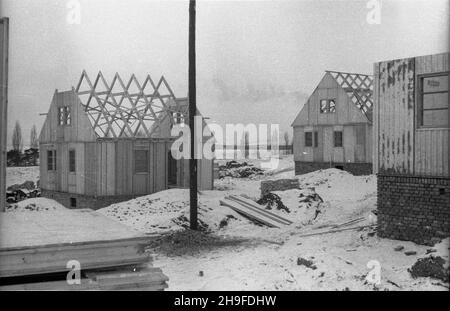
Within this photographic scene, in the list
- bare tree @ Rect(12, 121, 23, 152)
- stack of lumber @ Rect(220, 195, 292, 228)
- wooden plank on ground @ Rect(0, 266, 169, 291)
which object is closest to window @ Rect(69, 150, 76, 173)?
stack of lumber @ Rect(220, 195, 292, 228)

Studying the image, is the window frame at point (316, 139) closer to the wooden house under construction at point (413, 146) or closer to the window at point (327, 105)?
the window at point (327, 105)

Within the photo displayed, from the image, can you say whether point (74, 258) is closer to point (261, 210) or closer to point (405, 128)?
point (405, 128)

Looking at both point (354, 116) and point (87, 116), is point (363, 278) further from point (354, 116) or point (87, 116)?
point (354, 116)

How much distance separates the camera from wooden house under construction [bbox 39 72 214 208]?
67.3 ft

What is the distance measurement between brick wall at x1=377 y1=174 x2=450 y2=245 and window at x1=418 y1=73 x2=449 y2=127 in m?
1.43

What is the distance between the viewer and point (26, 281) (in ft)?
28.7

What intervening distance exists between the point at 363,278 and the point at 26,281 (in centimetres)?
619

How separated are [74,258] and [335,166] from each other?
26.0m

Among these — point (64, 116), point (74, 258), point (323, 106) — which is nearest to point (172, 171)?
point (64, 116)

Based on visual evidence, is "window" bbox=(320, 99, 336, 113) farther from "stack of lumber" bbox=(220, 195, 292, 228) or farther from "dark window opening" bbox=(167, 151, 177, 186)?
"stack of lumber" bbox=(220, 195, 292, 228)

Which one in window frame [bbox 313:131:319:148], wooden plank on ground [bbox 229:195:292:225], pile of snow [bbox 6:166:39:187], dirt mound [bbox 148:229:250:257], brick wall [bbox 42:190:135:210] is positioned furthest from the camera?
pile of snow [bbox 6:166:39:187]

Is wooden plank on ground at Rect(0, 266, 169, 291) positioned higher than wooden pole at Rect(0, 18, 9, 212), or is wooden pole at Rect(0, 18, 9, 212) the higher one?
wooden pole at Rect(0, 18, 9, 212)

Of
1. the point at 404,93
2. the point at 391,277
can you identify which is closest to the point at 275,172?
the point at 404,93

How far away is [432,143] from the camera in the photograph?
1150 centimetres
